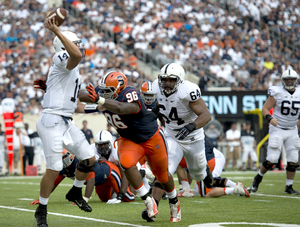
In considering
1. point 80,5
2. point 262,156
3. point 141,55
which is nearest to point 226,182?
point 262,156

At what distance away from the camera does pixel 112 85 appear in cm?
491

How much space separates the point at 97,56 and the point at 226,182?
11.3 meters

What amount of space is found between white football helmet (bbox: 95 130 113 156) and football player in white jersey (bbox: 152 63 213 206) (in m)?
1.63

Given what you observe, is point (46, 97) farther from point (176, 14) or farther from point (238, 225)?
point (176, 14)

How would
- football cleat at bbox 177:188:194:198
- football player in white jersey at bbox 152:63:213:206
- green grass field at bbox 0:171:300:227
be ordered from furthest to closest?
football cleat at bbox 177:188:194:198 → football player in white jersey at bbox 152:63:213:206 → green grass field at bbox 0:171:300:227

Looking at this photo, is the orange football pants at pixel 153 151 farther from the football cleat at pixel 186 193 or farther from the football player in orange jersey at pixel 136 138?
the football cleat at pixel 186 193

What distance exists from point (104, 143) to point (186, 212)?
6.78 ft

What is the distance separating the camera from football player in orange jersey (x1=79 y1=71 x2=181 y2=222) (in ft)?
16.1

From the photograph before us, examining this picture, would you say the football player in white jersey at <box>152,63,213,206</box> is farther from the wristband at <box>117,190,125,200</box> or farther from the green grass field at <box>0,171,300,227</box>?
the wristband at <box>117,190,125,200</box>

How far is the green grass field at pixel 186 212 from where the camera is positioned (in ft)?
15.8

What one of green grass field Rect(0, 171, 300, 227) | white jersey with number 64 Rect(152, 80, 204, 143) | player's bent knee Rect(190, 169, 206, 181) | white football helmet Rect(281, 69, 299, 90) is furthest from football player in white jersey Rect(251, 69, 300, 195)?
white jersey with number 64 Rect(152, 80, 204, 143)

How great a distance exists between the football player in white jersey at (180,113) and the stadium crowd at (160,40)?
9519 millimetres

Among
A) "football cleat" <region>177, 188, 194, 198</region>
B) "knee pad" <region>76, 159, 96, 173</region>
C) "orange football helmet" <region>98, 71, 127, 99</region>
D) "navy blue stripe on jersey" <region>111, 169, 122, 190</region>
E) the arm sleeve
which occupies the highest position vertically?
the arm sleeve

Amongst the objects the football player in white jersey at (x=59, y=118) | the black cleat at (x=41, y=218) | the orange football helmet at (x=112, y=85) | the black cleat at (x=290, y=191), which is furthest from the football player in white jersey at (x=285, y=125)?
the black cleat at (x=41, y=218)
